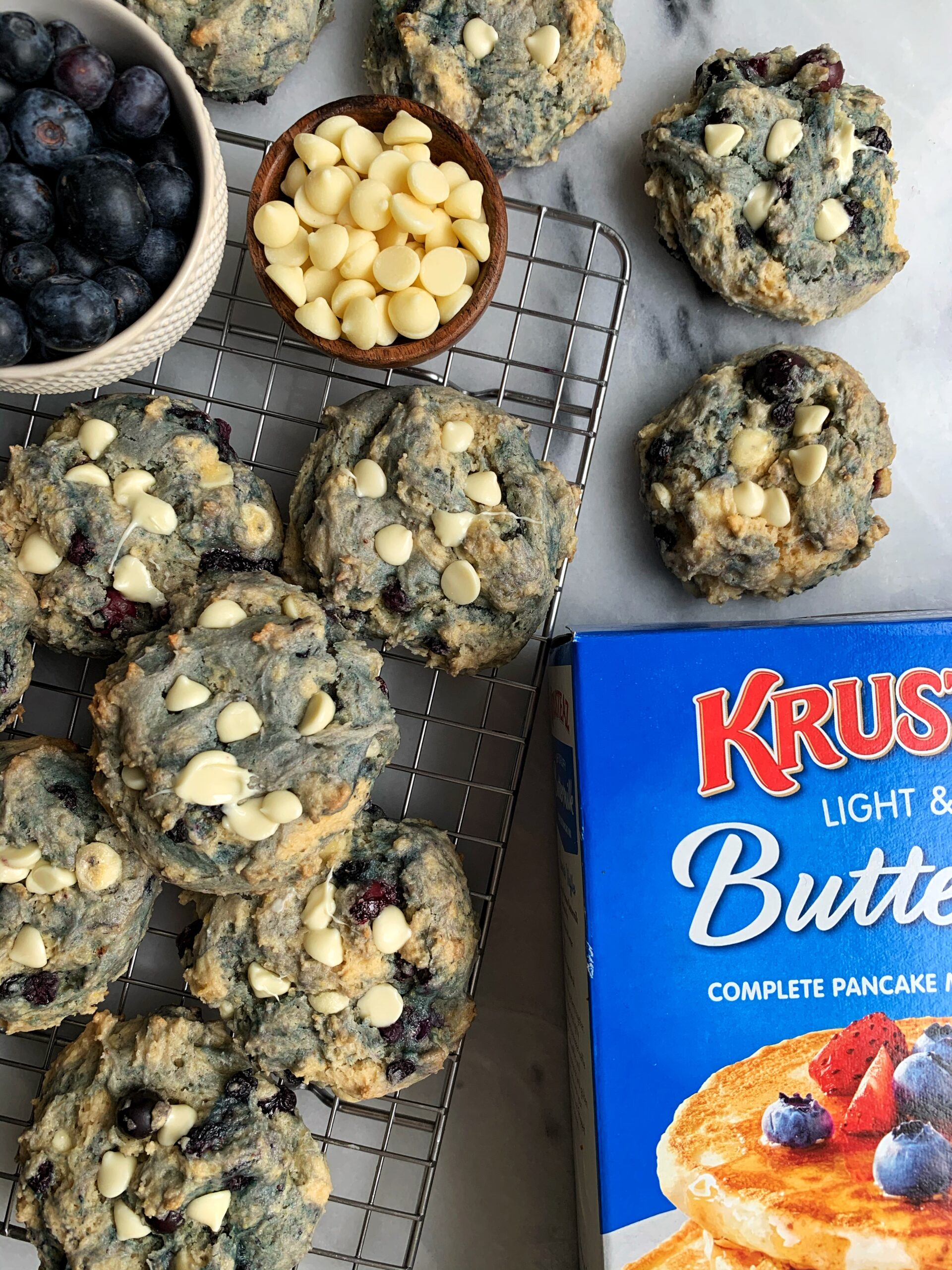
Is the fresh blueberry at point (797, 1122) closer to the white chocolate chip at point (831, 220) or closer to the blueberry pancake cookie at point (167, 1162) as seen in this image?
the blueberry pancake cookie at point (167, 1162)

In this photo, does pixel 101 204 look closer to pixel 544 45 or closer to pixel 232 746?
pixel 232 746

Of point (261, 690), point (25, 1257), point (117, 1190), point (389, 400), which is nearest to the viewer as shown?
point (261, 690)

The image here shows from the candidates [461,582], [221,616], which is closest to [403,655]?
[461,582]

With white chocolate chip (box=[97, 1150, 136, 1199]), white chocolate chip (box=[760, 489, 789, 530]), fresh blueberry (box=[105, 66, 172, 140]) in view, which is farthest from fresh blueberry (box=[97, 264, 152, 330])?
white chocolate chip (box=[97, 1150, 136, 1199])

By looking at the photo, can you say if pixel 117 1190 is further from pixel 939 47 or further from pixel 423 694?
pixel 939 47

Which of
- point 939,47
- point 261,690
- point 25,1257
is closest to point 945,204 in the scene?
point 939,47
